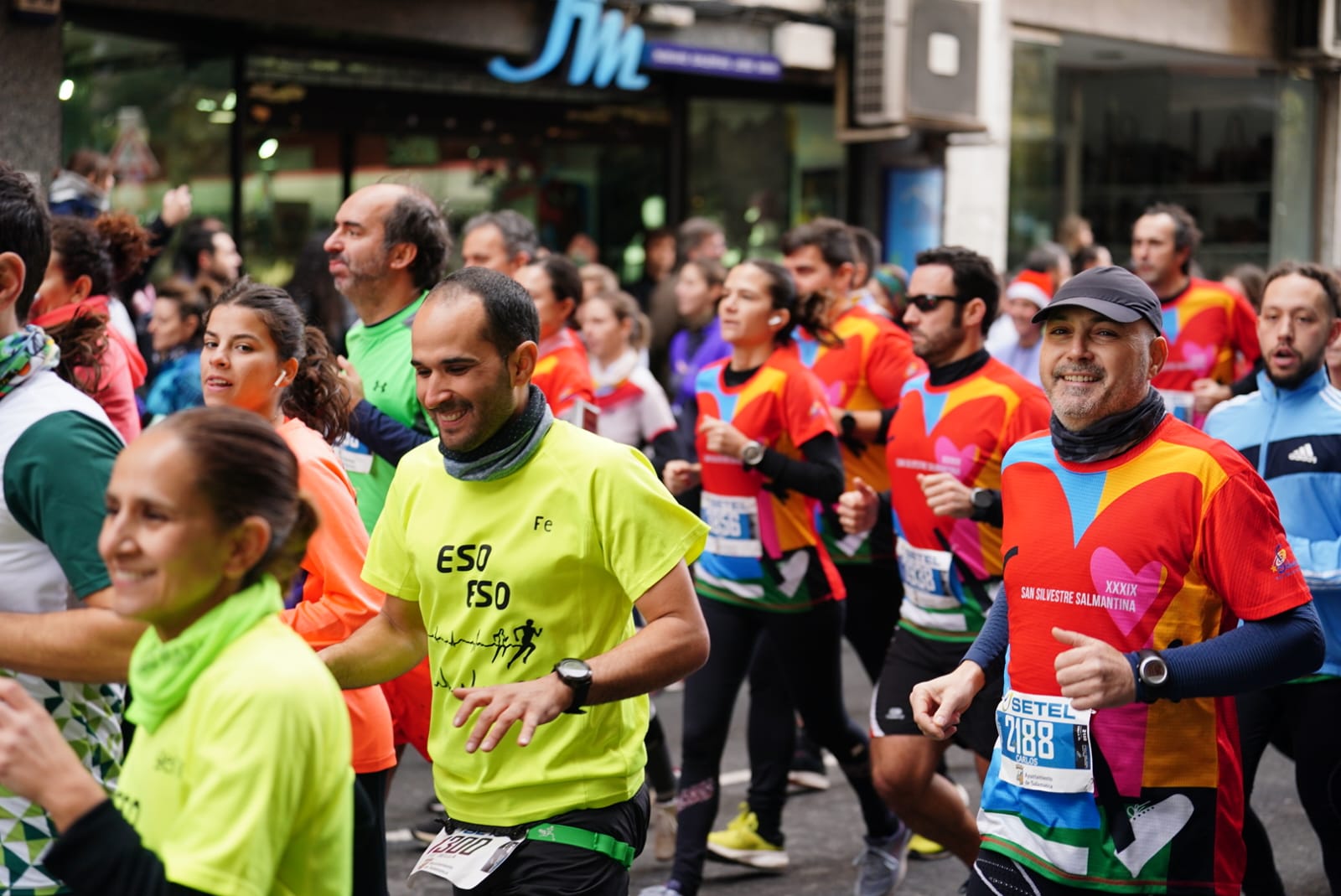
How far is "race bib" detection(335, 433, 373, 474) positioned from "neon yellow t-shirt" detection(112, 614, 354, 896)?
2.46m

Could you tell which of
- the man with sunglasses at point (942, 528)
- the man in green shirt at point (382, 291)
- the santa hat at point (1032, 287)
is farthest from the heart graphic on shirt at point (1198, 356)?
the man in green shirt at point (382, 291)

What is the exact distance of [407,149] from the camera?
12.7 m

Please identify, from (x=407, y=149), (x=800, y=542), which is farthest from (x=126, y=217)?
(x=407, y=149)

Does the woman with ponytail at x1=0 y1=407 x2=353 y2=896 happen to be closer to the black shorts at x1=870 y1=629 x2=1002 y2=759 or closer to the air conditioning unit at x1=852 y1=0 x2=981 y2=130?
the black shorts at x1=870 y1=629 x2=1002 y2=759

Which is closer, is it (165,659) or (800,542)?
(165,659)

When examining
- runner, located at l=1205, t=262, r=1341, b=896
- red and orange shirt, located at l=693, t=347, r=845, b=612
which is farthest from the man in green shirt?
Answer: runner, located at l=1205, t=262, r=1341, b=896

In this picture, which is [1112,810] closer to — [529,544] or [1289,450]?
[529,544]

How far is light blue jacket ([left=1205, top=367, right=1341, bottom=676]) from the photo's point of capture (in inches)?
205

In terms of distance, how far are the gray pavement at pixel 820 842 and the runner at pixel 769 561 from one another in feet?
0.57

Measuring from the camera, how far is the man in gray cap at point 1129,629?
11.4ft

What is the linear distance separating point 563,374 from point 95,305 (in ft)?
7.10

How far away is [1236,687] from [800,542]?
9.16ft

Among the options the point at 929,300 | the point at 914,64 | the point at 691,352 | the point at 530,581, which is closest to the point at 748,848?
the point at 929,300

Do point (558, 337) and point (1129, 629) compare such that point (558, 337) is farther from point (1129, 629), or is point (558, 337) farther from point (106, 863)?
point (106, 863)
